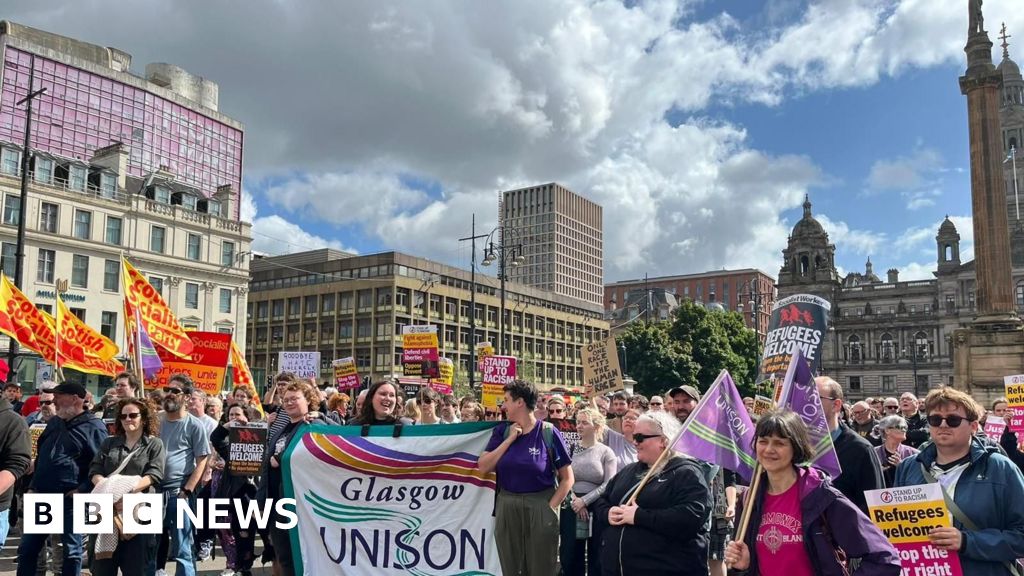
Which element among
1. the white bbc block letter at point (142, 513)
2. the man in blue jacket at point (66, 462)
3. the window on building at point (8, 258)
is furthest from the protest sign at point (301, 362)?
the window on building at point (8, 258)

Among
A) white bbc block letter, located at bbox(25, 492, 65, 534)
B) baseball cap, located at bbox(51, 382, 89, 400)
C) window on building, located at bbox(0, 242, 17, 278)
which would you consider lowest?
white bbc block letter, located at bbox(25, 492, 65, 534)

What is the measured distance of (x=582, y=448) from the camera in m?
8.40

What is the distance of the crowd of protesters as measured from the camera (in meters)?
3.99

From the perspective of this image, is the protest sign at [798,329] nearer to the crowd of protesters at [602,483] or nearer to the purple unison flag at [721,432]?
the crowd of protesters at [602,483]

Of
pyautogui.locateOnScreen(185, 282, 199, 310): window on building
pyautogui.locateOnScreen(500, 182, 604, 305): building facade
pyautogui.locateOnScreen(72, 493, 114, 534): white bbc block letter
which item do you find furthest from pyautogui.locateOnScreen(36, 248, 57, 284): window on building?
pyautogui.locateOnScreen(500, 182, 604, 305): building facade

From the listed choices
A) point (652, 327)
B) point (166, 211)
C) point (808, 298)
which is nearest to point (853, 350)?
point (652, 327)

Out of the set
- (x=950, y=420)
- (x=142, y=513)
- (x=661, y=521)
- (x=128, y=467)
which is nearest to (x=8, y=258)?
(x=128, y=467)

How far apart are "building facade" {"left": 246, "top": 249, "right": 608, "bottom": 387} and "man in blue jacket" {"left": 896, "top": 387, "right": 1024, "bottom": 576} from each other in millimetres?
66334

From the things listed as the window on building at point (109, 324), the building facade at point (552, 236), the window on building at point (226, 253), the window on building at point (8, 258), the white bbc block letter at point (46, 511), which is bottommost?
the white bbc block letter at point (46, 511)

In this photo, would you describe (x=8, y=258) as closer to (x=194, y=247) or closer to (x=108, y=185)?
(x=108, y=185)

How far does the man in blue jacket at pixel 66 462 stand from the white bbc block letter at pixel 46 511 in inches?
2.3

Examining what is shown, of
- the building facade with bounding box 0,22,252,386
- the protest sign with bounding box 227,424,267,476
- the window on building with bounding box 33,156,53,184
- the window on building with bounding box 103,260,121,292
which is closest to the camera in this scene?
the protest sign with bounding box 227,424,267,476

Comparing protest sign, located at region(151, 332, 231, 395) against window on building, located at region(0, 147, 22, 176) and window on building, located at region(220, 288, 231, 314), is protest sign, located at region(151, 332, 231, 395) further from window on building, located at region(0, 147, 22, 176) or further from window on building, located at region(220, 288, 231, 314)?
window on building, located at region(220, 288, 231, 314)

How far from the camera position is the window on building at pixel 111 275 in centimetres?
4831
